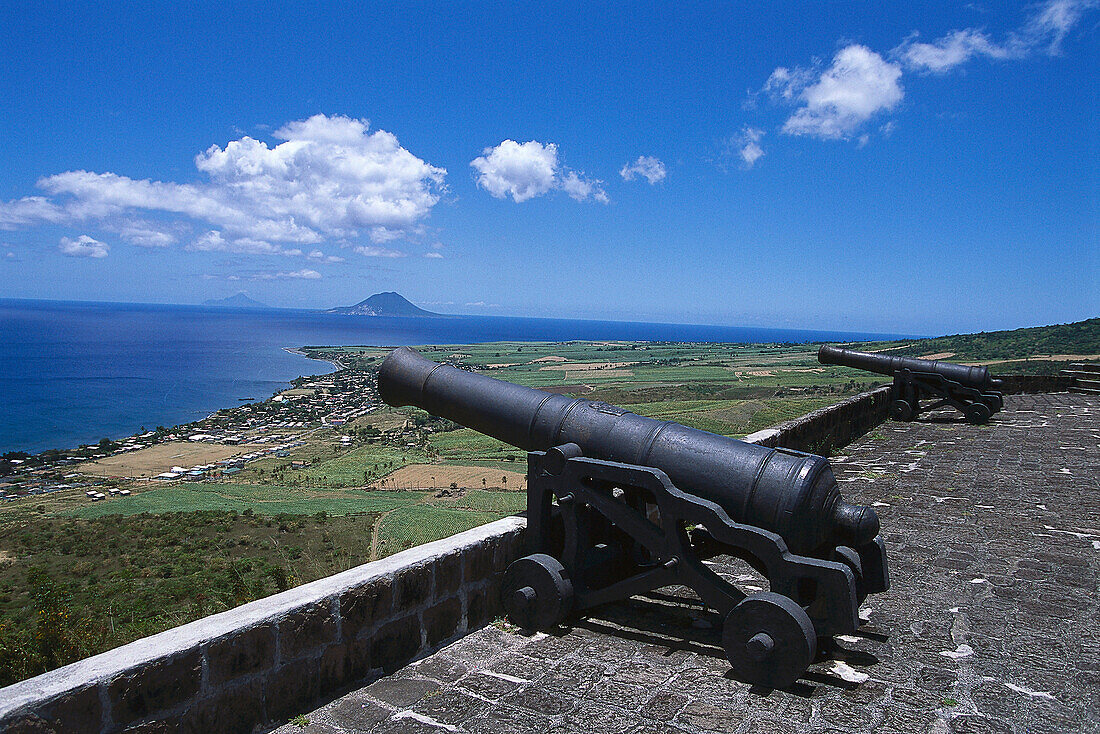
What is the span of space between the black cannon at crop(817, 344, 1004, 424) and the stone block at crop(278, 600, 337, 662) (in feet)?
42.1

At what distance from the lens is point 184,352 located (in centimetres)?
14450

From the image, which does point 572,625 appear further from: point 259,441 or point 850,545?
point 259,441

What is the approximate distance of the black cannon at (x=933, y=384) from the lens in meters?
13.4

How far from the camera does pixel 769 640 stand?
3.03 meters

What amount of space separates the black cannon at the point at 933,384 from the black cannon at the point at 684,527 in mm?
10951

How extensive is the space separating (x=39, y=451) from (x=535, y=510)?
61.6 meters

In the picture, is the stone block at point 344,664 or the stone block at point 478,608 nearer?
the stone block at point 344,664

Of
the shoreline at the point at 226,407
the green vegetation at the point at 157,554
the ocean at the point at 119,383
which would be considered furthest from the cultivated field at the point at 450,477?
the ocean at the point at 119,383

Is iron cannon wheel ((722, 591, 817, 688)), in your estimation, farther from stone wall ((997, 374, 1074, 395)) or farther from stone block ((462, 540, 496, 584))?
stone wall ((997, 374, 1074, 395))

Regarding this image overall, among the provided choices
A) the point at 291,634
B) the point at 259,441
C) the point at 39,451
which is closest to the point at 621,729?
the point at 291,634

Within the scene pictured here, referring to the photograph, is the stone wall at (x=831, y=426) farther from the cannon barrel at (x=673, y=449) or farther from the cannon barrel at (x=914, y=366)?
the cannon barrel at (x=673, y=449)

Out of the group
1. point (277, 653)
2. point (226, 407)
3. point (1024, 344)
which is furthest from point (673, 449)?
point (226, 407)

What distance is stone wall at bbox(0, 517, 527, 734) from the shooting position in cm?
223

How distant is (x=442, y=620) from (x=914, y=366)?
41.7 ft
